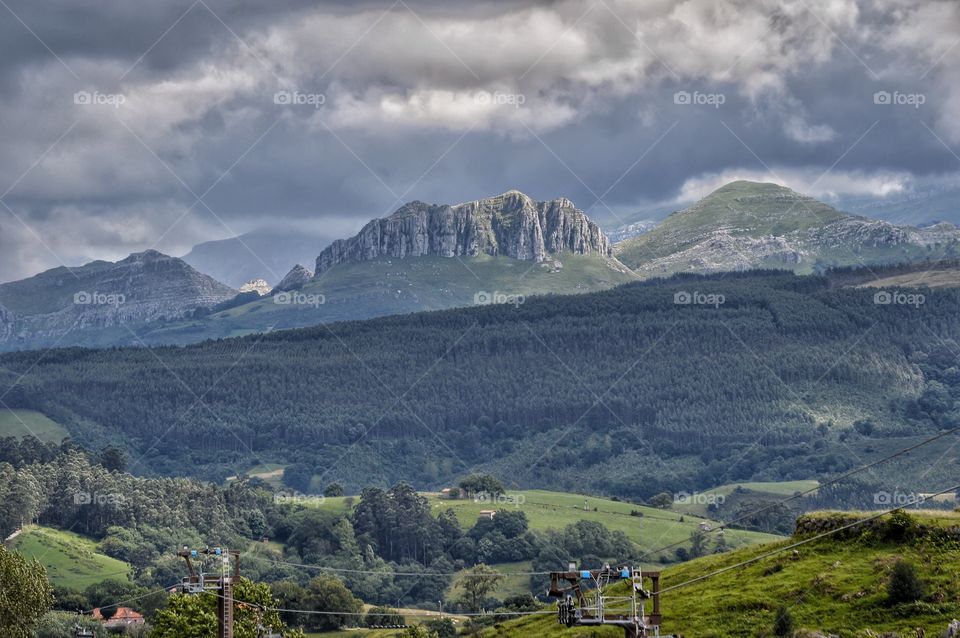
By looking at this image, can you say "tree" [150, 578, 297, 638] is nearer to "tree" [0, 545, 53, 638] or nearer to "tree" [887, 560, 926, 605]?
"tree" [0, 545, 53, 638]

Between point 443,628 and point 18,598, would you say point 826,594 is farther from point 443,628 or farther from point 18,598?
point 18,598

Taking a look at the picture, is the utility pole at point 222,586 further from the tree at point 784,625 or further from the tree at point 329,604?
the tree at point 329,604

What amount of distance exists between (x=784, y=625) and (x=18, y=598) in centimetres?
6936

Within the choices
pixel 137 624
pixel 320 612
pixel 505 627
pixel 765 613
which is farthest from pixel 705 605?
pixel 137 624

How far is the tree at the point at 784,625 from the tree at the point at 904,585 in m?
6.66

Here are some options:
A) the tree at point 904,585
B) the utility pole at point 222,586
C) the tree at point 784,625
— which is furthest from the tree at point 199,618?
the tree at point 904,585

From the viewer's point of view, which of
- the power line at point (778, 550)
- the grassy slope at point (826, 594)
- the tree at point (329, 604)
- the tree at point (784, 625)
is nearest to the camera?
the grassy slope at point (826, 594)

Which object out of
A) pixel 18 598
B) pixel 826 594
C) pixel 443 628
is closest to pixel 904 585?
pixel 826 594

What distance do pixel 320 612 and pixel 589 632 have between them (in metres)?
71.2

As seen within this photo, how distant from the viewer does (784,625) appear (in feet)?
330

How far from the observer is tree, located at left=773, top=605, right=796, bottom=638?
100312 mm

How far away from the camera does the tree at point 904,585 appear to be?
9869cm

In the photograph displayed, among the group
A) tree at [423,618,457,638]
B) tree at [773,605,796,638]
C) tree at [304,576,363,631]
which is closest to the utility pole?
tree at [773,605,796,638]

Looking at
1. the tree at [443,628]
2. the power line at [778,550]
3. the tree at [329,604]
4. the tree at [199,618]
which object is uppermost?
the power line at [778,550]
